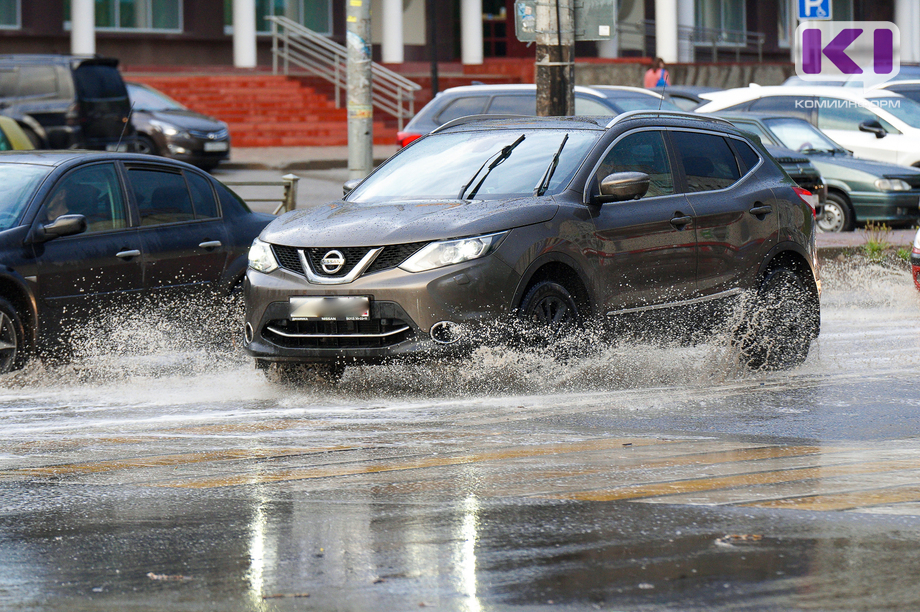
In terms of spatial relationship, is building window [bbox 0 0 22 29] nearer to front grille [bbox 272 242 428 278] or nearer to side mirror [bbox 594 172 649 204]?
front grille [bbox 272 242 428 278]

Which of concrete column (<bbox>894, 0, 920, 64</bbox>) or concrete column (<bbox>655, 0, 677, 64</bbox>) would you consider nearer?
concrete column (<bbox>655, 0, 677, 64</bbox>)

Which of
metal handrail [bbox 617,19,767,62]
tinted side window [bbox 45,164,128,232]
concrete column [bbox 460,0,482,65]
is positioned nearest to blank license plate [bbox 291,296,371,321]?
tinted side window [bbox 45,164,128,232]

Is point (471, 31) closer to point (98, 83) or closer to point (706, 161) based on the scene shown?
point (98, 83)

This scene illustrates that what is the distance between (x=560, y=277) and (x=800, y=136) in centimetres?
1176

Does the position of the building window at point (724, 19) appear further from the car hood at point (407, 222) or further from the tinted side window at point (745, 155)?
the car hood at point (407, 222)

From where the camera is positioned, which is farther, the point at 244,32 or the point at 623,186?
the point at 244,32

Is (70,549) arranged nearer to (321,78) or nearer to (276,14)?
(321,78)

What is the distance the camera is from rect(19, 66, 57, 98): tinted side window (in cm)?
2280

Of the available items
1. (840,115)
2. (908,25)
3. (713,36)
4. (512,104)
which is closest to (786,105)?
(840,115)

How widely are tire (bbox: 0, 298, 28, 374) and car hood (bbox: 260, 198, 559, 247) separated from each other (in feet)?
5.39

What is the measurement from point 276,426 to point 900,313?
7.09 metres

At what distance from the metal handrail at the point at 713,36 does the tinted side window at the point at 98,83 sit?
2220 centimetres

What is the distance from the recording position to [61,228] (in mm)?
8805

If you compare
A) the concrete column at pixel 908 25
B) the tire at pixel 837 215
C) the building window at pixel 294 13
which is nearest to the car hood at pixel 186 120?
the tire at pixel 837 215
